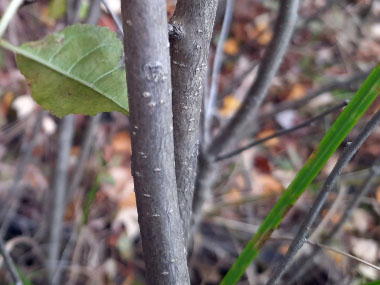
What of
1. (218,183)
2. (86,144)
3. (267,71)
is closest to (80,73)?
(267,71)

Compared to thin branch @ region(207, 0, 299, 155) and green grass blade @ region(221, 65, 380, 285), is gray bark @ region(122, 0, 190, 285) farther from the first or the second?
thin branch @ region(207, 0, 299, 155)

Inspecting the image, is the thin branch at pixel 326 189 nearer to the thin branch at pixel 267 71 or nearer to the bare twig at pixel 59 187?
the thin branch at pixel 267 71

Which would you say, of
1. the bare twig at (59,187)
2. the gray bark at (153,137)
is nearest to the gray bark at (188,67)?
the gray bark at (153,137)

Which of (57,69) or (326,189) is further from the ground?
(57,69)

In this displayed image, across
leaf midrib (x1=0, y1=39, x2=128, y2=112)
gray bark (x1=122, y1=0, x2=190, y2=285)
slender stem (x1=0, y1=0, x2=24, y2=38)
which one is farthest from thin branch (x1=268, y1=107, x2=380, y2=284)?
slender stem (x1=0, y1=0, x2=24, y2=38)

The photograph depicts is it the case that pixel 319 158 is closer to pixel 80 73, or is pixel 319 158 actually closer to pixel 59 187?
pixel 80 73

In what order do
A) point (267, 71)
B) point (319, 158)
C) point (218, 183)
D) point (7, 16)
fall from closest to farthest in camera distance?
point (7, 16) < point (319, 158) < point (267, 71) < point (218, 183)

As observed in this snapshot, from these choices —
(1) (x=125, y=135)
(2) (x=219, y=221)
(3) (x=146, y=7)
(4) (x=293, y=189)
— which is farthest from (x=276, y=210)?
(1) (x=125, y=135)
